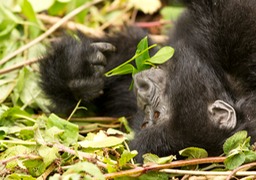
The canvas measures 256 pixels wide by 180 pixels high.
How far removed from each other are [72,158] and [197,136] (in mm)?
375

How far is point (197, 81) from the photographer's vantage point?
80.3 inches

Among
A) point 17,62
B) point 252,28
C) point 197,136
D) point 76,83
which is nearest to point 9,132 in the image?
point 76,83

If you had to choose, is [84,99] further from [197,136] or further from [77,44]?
[197,136]

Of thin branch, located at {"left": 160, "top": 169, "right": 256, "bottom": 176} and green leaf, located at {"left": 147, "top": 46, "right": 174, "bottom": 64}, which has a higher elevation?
green leaf, located at {"left": 147, "top": 46, "right": 174, "bottom": 64}

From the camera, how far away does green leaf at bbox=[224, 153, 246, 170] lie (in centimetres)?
182

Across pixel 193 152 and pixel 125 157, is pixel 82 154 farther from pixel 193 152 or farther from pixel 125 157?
pixel 193 152

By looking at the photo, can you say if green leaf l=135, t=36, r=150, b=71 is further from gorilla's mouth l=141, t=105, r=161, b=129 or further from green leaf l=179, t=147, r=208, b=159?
green leaf l=179, t=147, r=208, b=159

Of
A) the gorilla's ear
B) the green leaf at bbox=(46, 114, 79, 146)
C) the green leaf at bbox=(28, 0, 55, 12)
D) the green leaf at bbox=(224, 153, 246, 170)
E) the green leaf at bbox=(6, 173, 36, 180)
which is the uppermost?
the green leaf at bbox=(28, 0, 55, 12)

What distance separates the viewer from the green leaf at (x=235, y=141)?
1.86 metres

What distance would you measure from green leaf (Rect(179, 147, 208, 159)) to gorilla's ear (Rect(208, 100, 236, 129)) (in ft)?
0.36

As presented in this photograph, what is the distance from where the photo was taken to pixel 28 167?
6.36 ft

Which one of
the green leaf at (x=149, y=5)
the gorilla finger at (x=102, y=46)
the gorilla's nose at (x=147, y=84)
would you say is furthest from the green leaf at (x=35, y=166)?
the green leaf at (x=149, y=5)

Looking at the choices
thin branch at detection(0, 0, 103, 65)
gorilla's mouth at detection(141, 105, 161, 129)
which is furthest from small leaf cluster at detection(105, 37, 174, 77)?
thin branch at detection(0, 0, 103, 65)

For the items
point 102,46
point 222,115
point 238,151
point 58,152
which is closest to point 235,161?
point 238,151
